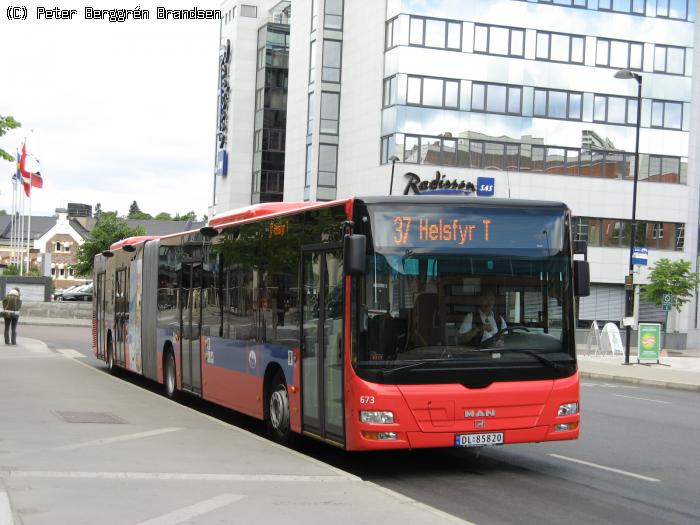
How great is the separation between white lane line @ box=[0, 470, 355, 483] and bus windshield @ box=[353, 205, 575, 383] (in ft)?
4.20

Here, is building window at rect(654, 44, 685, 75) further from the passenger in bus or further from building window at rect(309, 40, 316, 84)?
the passenger in bus

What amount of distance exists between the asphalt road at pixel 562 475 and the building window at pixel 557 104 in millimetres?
39204

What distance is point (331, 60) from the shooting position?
193ft

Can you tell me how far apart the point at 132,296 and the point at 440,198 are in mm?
12407

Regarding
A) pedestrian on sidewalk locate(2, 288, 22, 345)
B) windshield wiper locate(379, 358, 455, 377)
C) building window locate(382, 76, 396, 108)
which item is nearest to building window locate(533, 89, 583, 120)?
building window locate(382, 76, 396, 108)

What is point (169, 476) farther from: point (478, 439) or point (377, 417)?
point (478, 439)

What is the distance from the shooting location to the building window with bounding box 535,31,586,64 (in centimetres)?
5403

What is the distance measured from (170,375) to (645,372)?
17.1 metres

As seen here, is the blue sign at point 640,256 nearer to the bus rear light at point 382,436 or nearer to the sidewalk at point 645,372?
the sidewalk at point 645,372

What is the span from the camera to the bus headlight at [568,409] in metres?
10.7

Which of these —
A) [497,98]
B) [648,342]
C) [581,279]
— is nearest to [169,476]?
[581,279]

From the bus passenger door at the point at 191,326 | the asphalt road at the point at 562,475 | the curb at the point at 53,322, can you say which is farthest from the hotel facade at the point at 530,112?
the asphalt road at the point at 562,475

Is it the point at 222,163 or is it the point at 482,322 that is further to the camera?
the point at 222,163

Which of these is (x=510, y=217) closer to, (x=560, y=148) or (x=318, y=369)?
(x=318, y=369)
